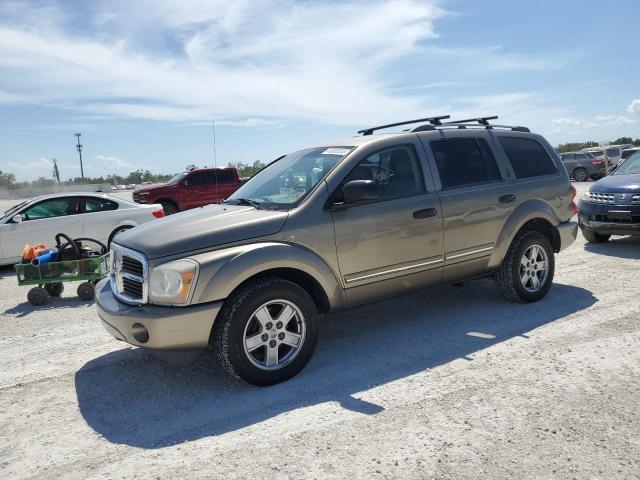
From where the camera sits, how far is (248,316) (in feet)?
12.5

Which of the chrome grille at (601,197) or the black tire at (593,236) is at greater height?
the chrome grille at (601,197)

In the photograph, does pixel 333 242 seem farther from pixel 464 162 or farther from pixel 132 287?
pixel 464 162

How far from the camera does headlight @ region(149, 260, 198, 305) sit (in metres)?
3.65

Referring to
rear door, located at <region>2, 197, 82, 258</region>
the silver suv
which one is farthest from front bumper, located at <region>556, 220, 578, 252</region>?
rear door, located at <region>2, 197, 82, 258</region>

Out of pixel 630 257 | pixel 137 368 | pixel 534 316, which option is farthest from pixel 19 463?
pixel 630 257

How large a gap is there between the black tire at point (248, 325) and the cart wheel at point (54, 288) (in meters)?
4.43

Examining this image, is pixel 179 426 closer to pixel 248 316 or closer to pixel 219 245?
pixel 248 316

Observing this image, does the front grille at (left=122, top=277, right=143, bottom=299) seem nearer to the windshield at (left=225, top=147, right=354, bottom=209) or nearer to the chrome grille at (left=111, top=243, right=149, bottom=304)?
the chrome grille at (left=111, top=243, right=149, bottom=304)

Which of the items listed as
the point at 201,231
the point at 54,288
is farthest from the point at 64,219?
the point at 201,231

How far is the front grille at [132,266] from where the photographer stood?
3871 mm

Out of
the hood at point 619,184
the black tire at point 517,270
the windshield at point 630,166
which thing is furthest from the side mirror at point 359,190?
the windshield at point 630,166

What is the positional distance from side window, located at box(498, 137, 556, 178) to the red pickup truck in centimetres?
1270

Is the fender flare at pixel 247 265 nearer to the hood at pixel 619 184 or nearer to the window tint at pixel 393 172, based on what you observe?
the window tint at pixel 393 172

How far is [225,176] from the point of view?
17875mm
